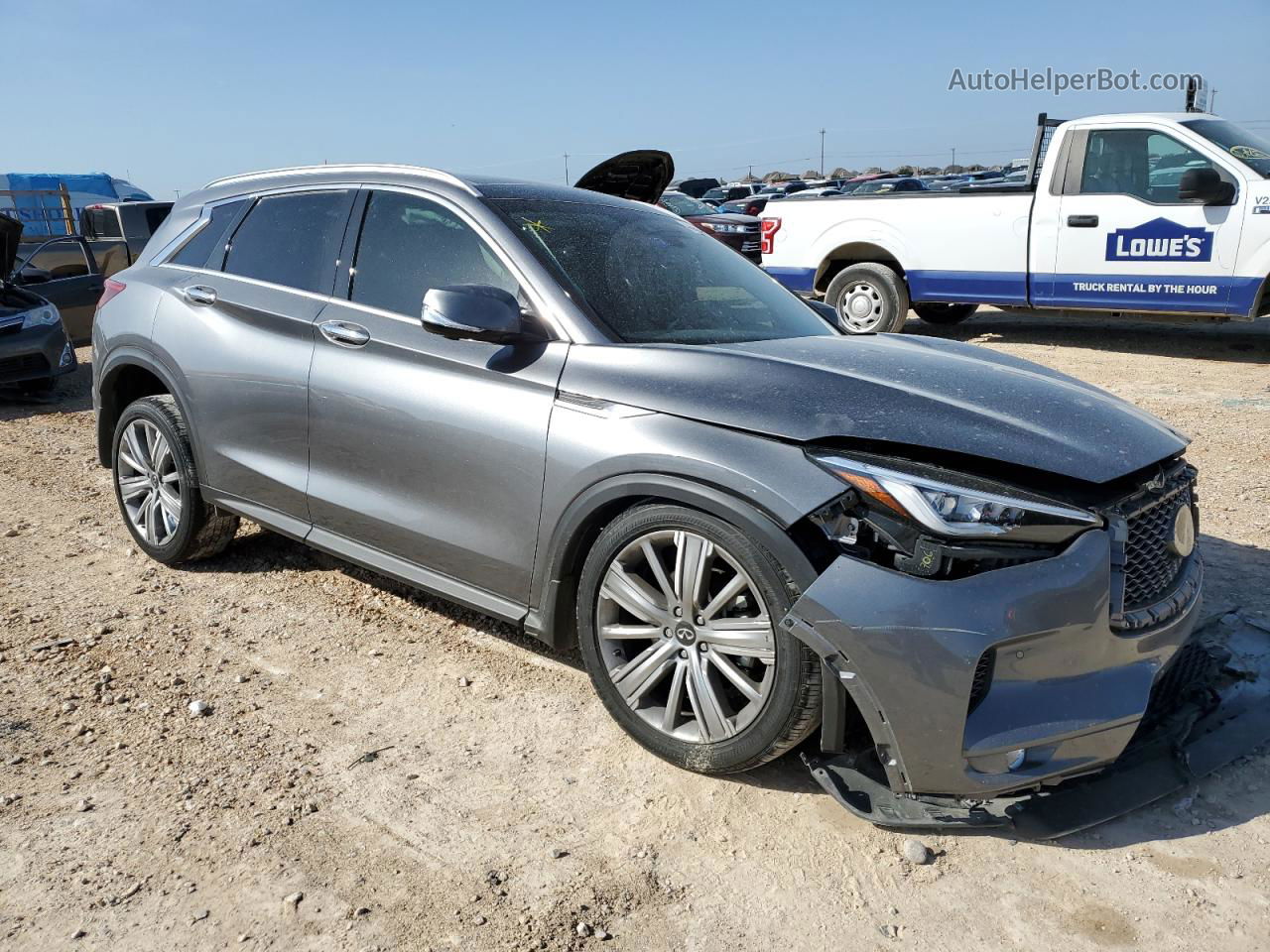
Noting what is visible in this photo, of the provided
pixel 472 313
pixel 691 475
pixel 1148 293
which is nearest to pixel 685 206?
pixel 1148 293

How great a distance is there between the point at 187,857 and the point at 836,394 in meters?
2.12

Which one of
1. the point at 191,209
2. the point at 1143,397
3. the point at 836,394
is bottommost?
the point at 1143,397

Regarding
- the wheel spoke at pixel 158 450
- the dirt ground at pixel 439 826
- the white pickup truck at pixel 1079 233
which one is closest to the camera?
the dirt ground at pixel 439 826

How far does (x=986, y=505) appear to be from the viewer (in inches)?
99.6

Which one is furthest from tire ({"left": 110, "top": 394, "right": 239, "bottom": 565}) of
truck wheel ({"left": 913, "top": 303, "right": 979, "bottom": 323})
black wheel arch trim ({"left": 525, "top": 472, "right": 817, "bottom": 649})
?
truck wheel ({"left": 913, "top": 303, "right": 979, "bottom": 323})

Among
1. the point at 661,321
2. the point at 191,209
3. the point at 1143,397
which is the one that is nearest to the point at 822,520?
the point at 661,321

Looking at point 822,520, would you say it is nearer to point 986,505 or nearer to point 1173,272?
point 986,505

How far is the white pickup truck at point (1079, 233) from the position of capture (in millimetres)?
8719

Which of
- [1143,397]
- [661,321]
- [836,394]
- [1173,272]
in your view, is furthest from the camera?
[1173,272]

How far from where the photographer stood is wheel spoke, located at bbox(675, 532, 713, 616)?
283 cm

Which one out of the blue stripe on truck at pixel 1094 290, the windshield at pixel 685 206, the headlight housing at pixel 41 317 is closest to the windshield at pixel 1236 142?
the blue stripe on truck at pixel 1094 290

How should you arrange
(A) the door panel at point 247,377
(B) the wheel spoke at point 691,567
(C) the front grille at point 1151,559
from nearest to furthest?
(C) the front grille at point 1151,559 < (B) the wheel spoke at point 691,567 < (A) the door panel at point 247,377

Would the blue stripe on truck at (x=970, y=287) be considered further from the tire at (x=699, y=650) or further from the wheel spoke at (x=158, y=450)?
the tire at (x=699, y=650)

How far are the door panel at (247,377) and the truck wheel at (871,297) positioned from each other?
7224 mm
